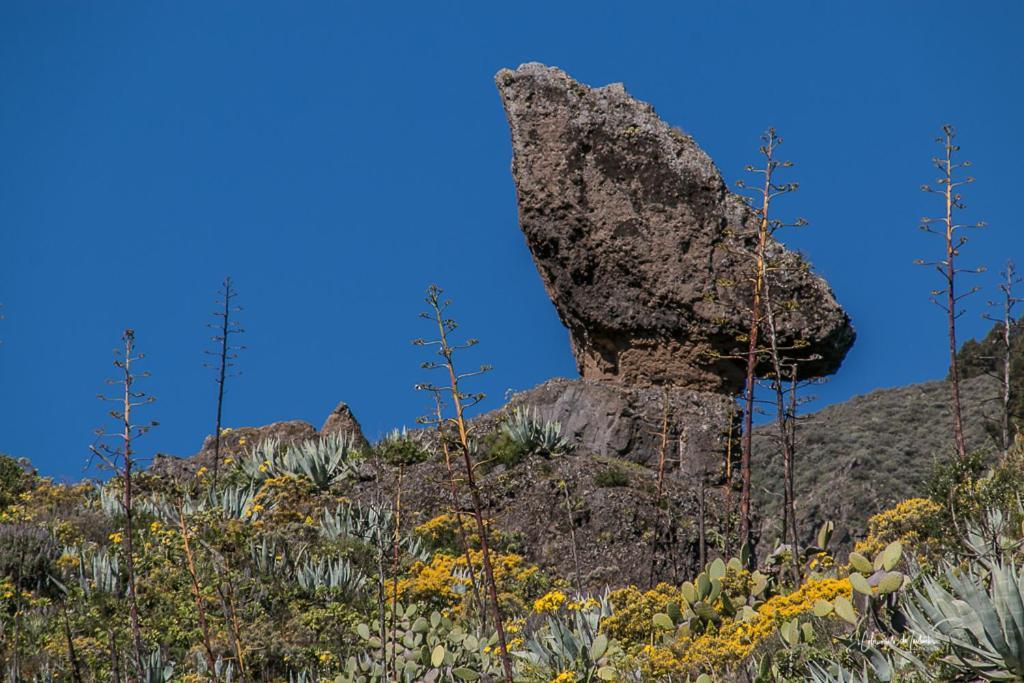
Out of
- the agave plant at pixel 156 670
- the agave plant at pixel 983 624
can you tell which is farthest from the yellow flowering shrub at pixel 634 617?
the agave plant at pixel 983 624

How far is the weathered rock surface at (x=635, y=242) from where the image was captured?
1862 centimetres

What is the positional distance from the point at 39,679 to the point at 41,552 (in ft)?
11.6

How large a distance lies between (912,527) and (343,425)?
34.2ft

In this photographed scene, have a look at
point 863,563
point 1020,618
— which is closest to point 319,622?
point 863,563

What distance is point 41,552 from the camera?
500 inches

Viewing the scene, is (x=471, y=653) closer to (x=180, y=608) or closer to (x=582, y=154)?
(x=180, y=608)

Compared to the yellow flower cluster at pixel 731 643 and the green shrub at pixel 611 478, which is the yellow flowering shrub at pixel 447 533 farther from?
the yellow flower cluster at pixel 731 643

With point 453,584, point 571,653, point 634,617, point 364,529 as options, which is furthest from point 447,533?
point 571,653

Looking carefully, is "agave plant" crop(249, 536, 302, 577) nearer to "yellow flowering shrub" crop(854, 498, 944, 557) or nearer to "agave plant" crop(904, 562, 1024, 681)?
Answer: "yellow flowering shrub" crop(854, 498, 944, 557)

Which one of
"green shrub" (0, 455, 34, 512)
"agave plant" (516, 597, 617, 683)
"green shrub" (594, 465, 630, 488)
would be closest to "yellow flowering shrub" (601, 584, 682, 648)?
"agave plant" (516, 597, 617, 683)

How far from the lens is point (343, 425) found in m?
20.0

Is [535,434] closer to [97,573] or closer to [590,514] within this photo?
[590,514]

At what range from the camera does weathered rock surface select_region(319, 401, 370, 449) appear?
19719 millimetres

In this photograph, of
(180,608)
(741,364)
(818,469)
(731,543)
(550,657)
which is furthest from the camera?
(818,469)
